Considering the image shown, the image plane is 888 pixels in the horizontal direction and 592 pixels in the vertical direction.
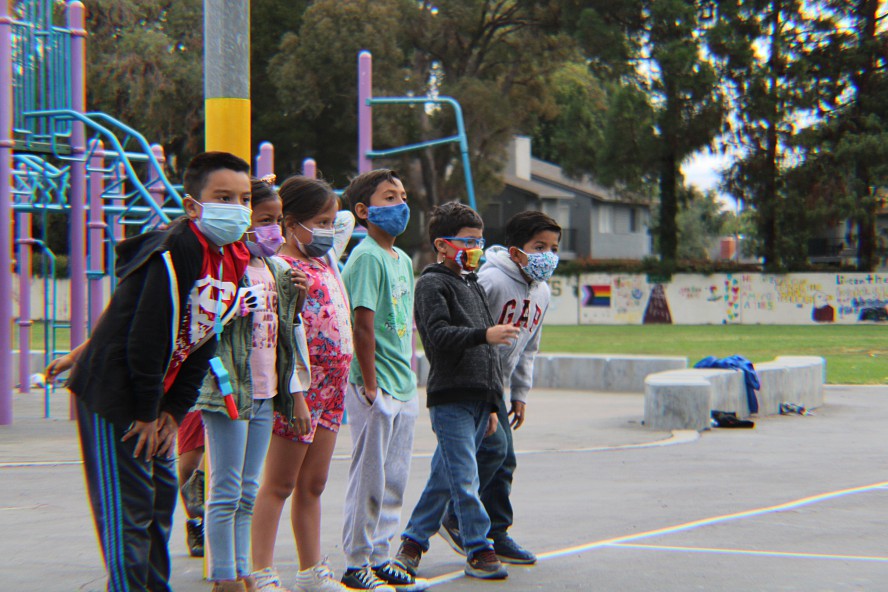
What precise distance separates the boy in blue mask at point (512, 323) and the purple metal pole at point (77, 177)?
8.00 meters

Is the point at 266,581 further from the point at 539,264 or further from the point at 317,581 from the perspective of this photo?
the point at 539,264

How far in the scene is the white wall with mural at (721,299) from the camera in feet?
149

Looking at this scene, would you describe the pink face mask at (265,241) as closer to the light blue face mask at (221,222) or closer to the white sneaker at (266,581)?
the light blue face mask at (221,222)

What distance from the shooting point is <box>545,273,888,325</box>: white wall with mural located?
1785 inches

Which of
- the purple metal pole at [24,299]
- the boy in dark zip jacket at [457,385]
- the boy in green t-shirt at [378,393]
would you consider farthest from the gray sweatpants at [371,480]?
the purple metal pole at [24,299]

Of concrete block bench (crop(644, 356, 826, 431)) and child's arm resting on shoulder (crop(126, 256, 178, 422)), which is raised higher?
child's arm resting on shoulder (crop(126, 256, 178, 422))

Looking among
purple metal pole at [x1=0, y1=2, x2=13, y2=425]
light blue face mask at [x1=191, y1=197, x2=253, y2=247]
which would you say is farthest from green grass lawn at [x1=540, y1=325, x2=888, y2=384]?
light blue face mask at [x1=191, y1=197, x2=253, y2=247]

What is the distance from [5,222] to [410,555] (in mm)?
7979

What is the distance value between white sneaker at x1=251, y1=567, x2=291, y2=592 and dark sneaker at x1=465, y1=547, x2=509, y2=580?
1.05 metres

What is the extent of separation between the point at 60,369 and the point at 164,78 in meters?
39.1

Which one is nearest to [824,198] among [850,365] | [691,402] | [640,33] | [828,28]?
[828,28]

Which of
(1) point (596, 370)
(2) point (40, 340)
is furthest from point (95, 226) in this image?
(2) point (40, 340)

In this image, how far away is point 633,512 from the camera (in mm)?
7195

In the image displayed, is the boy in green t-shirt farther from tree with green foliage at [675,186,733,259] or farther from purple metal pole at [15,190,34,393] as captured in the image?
tree with green foliage at [675,186,733,259]
